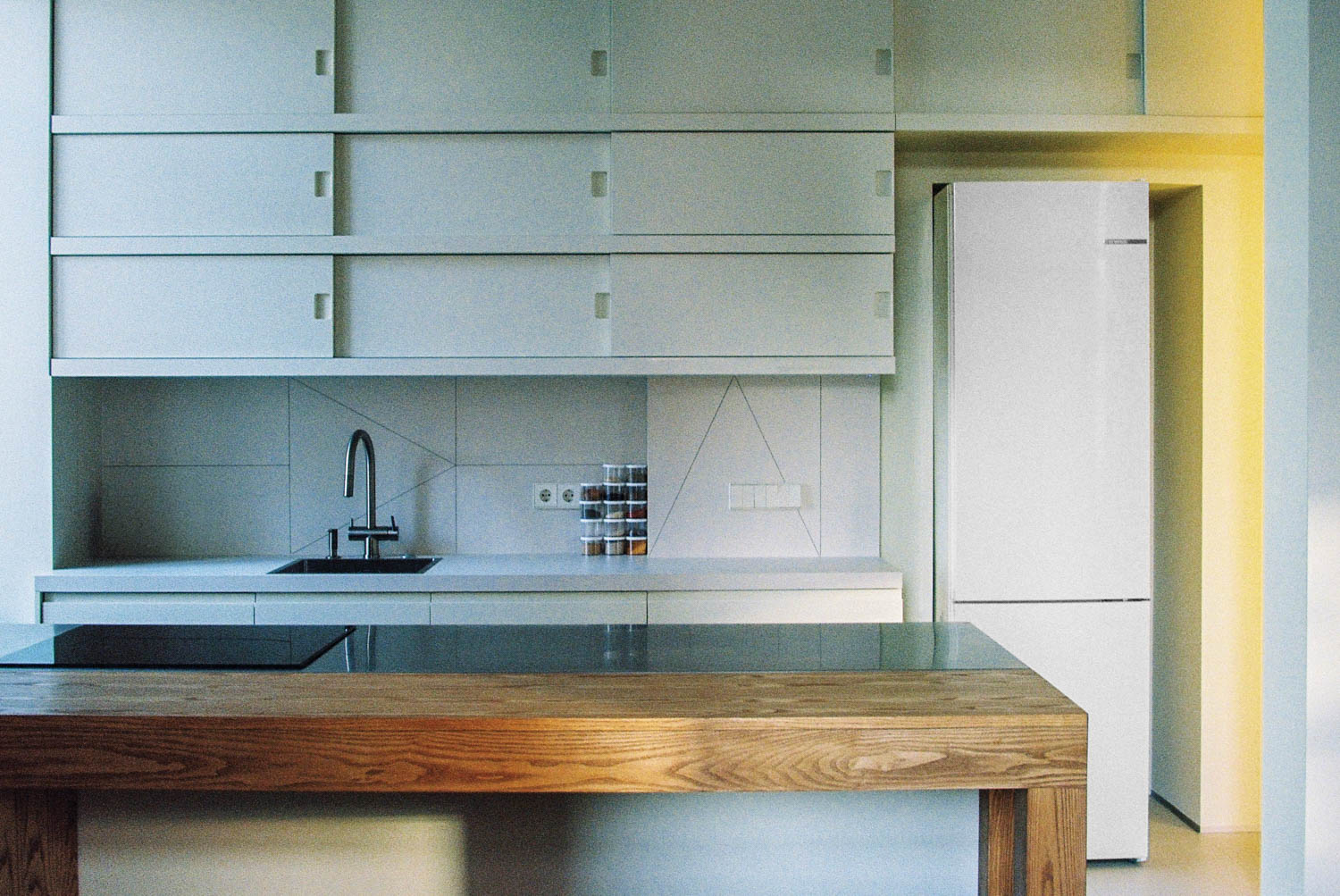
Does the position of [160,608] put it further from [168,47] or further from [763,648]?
[763,648]

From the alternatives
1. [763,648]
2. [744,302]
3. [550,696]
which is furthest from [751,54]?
[550,696]

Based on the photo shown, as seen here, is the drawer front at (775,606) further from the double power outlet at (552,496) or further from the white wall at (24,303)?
the white wall at (24,303)

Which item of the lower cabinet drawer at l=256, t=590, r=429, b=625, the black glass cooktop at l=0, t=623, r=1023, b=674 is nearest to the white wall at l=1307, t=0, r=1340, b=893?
the black glass cooktop at l=0, t=623, r=1023, b=674

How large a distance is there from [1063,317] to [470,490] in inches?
73.7

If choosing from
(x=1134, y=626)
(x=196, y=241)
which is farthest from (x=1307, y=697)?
(x=196, y=241)

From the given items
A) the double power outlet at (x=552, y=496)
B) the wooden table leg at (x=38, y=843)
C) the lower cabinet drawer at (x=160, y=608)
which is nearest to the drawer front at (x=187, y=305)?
the lower cabinet drawer at (x=160, y=608)

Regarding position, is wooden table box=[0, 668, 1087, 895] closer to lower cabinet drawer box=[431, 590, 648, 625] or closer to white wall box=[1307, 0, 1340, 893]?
white wall box=[1307, 0, 1340, 893]

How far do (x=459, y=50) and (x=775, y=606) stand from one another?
5.91 ft

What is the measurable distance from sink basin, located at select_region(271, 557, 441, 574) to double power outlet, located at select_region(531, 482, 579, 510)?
367mm

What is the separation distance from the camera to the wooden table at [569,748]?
1.25 meters

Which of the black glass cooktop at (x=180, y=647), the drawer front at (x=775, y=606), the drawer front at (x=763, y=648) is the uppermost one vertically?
Result: the black glass cooktop at (x=180, y=647)

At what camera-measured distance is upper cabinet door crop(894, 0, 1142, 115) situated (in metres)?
2.90

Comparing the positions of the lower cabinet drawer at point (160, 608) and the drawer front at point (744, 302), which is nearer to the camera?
the lower cabinet drawer at point (160, 608)

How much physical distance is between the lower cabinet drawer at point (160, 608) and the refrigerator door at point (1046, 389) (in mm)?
1942
